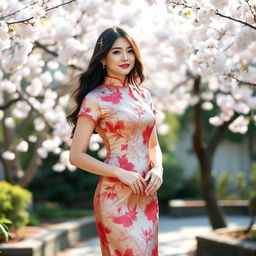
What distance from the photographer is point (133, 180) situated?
9.05ft

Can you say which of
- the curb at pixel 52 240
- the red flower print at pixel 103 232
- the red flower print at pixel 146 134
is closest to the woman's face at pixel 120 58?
the red flower print at pixel 146 134

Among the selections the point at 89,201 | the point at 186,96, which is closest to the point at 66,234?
the point at 186,96

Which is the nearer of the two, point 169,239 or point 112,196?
point 112,196

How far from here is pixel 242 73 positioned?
503 centimetres

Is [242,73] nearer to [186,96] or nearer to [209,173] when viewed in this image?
[209,173]

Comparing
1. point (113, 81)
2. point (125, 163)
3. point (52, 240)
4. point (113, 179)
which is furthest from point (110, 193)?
point (52, 240)

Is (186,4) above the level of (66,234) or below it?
above

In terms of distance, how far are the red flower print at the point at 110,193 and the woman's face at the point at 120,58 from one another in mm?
625

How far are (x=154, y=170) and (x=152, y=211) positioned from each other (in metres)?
0.21

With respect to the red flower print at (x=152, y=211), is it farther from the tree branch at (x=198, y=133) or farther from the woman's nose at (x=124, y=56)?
the tree branch at (x=198, y=133)

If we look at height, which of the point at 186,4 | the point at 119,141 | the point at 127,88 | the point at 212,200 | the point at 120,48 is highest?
the point at 186,4

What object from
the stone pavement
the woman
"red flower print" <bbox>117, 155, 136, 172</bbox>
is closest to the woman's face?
the woman

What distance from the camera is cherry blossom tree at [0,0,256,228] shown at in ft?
13.2

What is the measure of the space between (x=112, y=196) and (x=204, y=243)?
12.9 ft
